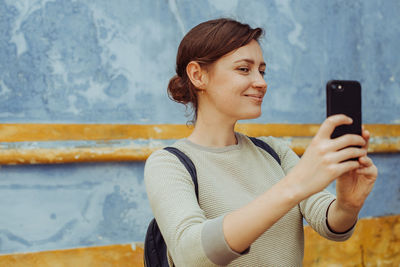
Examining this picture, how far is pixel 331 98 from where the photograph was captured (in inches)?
37.9

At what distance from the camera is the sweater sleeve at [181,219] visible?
0.92 metres

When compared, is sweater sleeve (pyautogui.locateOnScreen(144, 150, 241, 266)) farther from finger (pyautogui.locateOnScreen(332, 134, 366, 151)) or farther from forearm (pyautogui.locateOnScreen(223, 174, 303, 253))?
finger (pyautogui.locateOnScreen(332, 134, 366, 151))

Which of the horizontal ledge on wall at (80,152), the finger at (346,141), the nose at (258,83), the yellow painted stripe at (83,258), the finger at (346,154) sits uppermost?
the nose at (258,83)

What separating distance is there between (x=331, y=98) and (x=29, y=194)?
1.67m

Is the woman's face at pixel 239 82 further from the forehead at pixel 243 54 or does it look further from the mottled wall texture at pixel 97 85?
the mottled wall texture at pixel 97 85

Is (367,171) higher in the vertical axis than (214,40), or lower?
lower

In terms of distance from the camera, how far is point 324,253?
9.09 ft

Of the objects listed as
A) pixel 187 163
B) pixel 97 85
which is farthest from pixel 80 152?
pixel 187 163

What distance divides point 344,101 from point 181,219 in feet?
1.48

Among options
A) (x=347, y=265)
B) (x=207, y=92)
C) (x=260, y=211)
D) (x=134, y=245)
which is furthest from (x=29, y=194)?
(x=347, y=265)

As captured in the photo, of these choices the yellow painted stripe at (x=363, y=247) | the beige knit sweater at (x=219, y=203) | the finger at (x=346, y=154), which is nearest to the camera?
the finger at (x=346, y=154)

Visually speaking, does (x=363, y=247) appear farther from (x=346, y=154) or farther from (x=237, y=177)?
(x=346, y=154)

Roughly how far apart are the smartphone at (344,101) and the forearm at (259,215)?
21 cm

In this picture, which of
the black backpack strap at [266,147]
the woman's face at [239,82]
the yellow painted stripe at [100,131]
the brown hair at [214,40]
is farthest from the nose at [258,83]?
the yellow painted stripe at [100,131]
